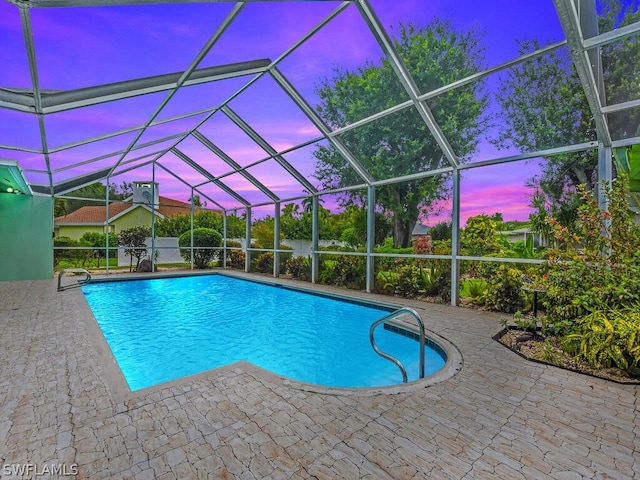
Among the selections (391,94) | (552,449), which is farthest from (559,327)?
(391,94)

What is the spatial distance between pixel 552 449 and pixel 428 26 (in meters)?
7.39

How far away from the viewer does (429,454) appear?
2.25 metres

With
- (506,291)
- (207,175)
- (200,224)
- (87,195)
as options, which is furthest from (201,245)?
(506,291)

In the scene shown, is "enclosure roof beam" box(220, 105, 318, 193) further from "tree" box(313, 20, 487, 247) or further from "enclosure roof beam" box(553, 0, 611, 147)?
"enclosure roof beam" box(553, 0, 611, 147)

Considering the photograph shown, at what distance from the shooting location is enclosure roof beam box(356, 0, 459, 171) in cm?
533

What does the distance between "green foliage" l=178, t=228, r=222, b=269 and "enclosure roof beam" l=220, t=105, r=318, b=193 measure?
7.00 meters

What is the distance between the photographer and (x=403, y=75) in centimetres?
612

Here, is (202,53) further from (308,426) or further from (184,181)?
(184,181)

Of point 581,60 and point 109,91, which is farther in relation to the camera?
point 109,91

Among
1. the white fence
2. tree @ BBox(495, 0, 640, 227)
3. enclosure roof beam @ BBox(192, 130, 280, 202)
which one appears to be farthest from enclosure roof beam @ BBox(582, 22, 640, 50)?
the white fence

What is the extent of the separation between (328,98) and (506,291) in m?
5.95

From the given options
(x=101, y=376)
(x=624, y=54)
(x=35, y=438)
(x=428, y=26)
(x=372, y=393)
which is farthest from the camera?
(x=428, y=26)

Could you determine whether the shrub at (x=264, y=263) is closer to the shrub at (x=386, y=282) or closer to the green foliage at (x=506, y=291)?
the shrub at (x=386, y=282)

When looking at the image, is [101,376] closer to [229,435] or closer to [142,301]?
[229,435]
